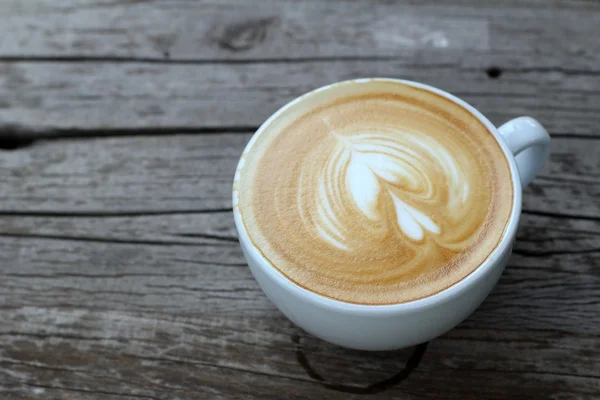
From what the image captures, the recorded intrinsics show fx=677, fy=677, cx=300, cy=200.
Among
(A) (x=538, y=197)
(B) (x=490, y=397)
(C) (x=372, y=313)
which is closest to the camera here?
(C) (x=372, y=313)

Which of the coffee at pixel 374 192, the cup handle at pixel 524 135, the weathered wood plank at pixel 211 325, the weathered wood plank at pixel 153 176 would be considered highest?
the cup handle at pixel 524 135

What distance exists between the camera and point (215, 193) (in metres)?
0.92

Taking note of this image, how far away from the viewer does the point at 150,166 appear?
0.95 m

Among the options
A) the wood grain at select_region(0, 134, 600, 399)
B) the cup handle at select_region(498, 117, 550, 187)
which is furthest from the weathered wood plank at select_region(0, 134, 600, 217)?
the cup handle at select_region(498, 117, 550, 187)

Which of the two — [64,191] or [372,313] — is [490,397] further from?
[64,191]

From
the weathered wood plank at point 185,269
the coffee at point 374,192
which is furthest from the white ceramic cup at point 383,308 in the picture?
the weathered wood plank at point 185,269

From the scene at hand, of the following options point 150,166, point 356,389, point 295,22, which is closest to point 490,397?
point 356,389

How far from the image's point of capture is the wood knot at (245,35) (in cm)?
110

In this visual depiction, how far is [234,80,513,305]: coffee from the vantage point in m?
0.63

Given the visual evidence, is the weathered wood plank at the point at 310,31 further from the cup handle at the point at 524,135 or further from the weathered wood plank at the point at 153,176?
the cup handle at the point at 524,135

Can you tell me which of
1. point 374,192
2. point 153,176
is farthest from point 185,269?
point 374,192

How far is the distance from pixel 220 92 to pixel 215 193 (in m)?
0.20

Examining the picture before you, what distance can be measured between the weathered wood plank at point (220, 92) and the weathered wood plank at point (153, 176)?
0.04m

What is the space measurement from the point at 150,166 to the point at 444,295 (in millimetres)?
503
